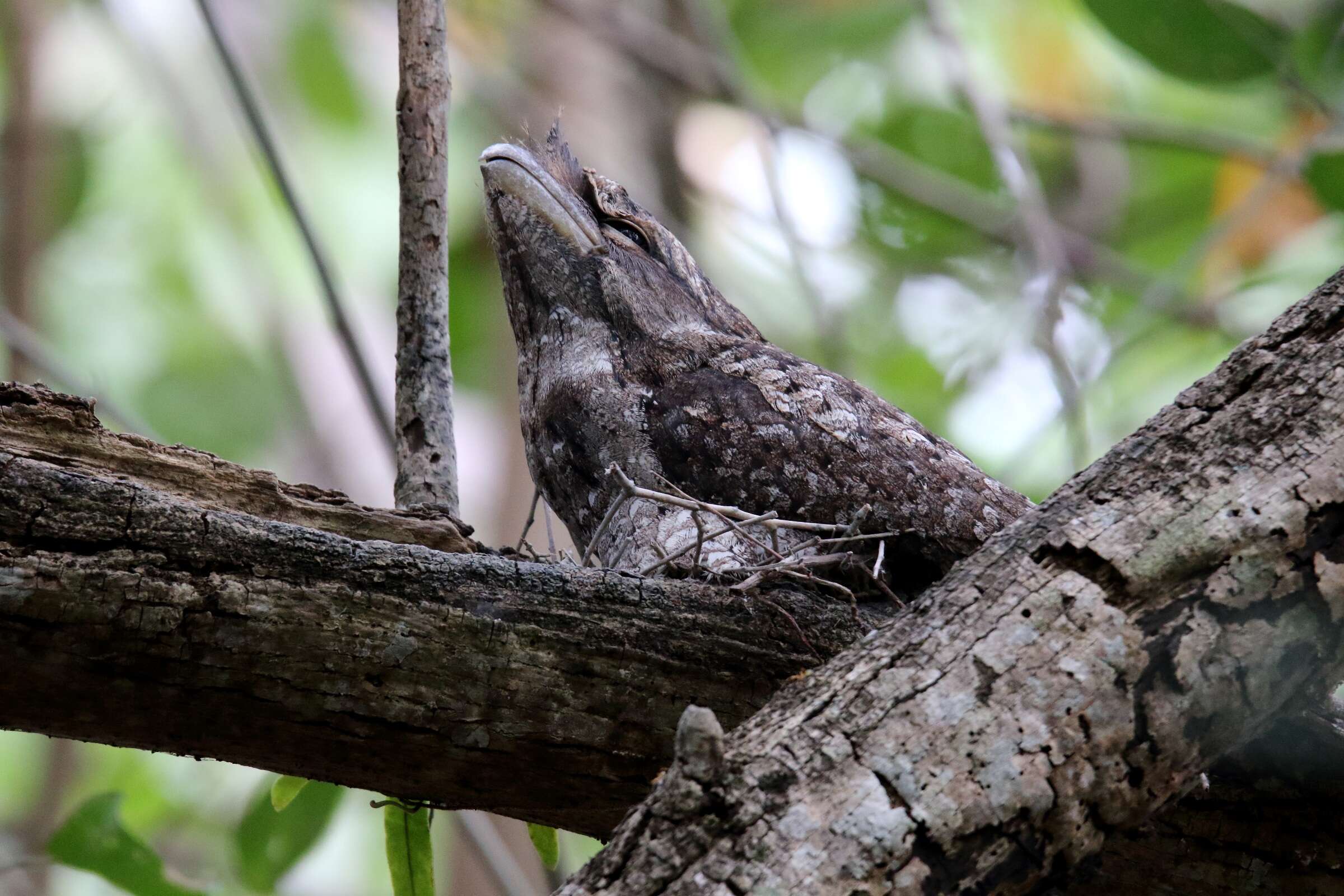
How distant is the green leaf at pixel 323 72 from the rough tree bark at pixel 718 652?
753 centimetres

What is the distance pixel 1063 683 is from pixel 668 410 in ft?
4.40

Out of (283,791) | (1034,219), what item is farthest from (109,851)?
(1034,219)

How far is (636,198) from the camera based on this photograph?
5.61 meters

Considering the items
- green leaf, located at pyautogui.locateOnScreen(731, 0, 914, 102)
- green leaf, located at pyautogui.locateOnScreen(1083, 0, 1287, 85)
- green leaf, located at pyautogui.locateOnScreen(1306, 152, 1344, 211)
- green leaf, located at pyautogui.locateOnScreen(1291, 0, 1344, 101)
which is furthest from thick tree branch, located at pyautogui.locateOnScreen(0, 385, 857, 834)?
green leaf, located at pyautogui.locateOnScreen(731, 0, 914, 102)

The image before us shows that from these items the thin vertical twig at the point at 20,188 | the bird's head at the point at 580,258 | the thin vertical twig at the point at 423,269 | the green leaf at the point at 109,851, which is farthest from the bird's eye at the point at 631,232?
the thin vertical twig at the point at 20,188

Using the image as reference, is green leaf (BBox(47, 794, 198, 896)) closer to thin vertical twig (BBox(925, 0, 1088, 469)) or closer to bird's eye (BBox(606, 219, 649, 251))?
bird's eye (BBox(606, 219, 649, 251))

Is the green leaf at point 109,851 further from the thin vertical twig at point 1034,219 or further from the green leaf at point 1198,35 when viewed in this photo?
the green leaf at point 1198,35

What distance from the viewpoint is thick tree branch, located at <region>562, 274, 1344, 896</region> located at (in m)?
1.40

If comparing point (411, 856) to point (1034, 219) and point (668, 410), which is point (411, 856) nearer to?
point (668, 410)

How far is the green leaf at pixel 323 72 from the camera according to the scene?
8.93 m

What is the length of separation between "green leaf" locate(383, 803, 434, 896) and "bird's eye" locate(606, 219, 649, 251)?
60.5 inches

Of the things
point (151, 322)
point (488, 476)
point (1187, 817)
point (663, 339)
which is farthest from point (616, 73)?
point (1187, 817)

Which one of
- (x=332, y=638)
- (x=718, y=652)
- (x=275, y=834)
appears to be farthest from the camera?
(x=275, y=834)

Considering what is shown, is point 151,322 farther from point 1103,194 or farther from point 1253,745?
point 1253,745
